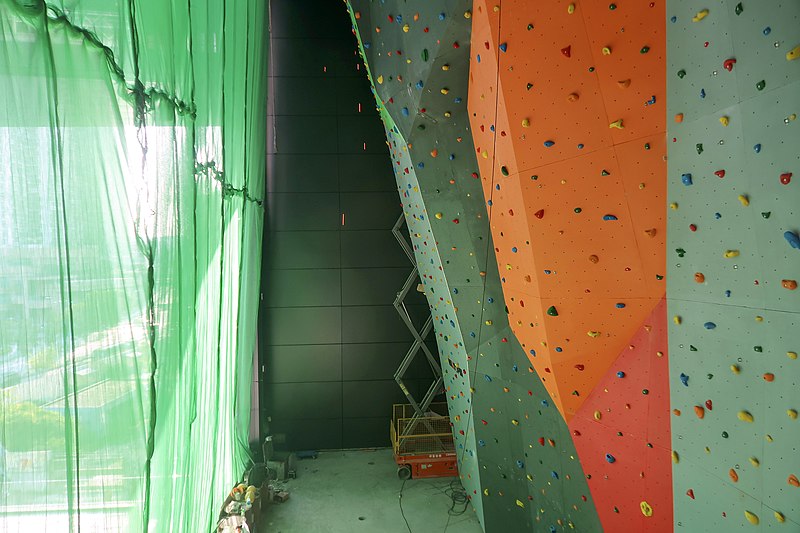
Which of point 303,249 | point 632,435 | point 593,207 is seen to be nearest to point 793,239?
point 593,207

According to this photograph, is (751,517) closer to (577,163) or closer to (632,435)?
(632,435)

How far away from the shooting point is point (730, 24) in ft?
5.97

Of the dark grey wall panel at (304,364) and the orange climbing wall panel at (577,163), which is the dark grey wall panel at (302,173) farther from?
the orange climbing wall panel at (577,163)

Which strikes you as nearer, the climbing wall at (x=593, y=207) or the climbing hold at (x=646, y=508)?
the climbing wall at (x=593, y=207)

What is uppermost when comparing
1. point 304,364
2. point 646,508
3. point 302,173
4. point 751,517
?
point 302,173

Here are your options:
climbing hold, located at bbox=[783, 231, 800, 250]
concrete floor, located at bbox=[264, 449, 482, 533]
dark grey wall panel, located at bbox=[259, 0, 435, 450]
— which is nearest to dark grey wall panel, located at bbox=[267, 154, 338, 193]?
dark grey wall panel, located at bbox=[259, 0, 435, 450]

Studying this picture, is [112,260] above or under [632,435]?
above

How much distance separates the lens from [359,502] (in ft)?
18.8

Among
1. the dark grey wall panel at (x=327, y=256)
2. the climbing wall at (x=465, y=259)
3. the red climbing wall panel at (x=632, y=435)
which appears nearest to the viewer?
the red climbing wall panel at (x=632, y=435)

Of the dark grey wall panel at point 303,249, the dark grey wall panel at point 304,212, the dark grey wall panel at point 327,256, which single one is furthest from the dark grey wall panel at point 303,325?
the dark grey wall panel at point 304,212

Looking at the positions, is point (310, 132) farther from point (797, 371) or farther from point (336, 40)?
point (797, 371)

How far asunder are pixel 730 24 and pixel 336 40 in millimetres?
5820

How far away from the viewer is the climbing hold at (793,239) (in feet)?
5.54

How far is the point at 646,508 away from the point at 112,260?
2.81m
